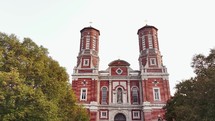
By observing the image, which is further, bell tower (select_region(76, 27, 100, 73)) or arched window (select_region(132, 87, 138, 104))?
bell tower (select_region(76, 27, 100, 73))

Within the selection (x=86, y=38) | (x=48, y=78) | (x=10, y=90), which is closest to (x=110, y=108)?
(x=86, y=38)

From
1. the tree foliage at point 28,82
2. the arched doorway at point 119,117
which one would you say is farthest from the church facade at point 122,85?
the tree foliage at point 28,82

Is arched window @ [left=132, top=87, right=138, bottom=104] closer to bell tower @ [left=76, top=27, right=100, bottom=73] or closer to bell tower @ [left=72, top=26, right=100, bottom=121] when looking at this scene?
bell tower @ [left=72, top=26, right=100, bottom=121]

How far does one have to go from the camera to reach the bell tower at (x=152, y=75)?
2748 centimetres

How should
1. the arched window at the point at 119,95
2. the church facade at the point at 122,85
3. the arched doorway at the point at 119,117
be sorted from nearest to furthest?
the church facade at the point at 122,85
the arched doorway at the point at 119,117
the arched window at the point at 119,95

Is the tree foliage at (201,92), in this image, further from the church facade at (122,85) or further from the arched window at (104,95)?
the arched window at (104,95)

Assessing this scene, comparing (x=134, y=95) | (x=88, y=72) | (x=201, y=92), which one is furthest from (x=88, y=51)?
(x=201, y=92)

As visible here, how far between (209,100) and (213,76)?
4.82ft

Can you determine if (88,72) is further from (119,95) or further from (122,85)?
(119,95)

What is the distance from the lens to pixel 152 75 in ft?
97.0

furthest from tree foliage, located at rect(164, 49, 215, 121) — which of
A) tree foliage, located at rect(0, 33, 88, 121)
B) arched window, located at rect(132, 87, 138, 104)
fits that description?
arched window, located at rect(132, 87, 138, 104)

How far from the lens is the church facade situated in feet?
92.3

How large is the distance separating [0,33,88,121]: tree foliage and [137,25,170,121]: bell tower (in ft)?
48.1

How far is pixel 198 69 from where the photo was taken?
1467 cm
